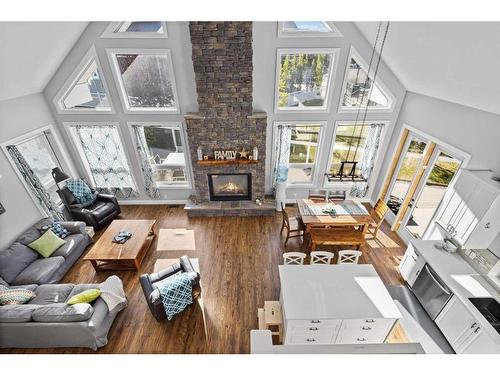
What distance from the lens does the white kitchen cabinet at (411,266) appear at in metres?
3.78

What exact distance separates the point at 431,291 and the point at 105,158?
7.21 m

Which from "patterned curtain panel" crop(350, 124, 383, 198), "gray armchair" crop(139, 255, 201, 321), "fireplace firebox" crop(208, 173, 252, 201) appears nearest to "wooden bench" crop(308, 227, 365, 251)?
"patterned curtain panel" crop(350, 124, 383, 198)

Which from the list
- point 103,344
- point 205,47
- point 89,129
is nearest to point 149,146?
point 89,129

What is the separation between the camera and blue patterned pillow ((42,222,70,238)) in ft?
15.1

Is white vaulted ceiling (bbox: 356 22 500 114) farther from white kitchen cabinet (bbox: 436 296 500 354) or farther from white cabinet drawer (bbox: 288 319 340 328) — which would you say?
white cabinet drawer (bbox: 288 319 340 328)

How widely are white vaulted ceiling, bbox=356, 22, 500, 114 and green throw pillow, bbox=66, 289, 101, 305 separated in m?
5.45

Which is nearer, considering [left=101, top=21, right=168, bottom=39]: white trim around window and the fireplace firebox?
[left=101, top=21, right=168, bottom=39]: white trim around window

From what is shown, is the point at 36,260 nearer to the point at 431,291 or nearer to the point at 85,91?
the point at 85,91

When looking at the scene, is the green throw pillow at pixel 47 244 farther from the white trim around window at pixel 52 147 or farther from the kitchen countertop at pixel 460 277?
the kitchen countertop at pixel 460 277

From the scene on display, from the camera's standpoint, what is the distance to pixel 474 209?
10.4ft

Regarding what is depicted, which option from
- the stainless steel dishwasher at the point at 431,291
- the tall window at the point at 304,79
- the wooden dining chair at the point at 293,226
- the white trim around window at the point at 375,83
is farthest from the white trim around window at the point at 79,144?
the stainless steel dishwasher at the point at 431,291

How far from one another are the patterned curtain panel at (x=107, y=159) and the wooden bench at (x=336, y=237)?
4775 millimetres

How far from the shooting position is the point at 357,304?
9.25 feet
